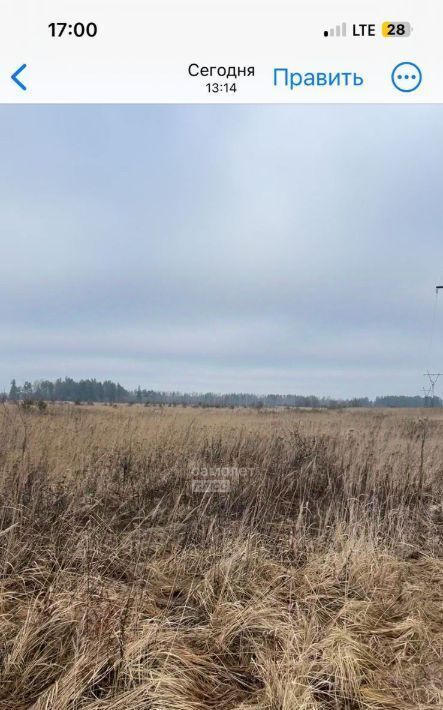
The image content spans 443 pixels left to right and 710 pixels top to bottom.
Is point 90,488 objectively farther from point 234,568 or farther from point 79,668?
point 79,668

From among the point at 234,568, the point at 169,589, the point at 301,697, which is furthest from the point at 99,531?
the point at 301,697

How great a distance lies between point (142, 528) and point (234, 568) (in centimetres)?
124

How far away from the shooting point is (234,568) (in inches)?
130

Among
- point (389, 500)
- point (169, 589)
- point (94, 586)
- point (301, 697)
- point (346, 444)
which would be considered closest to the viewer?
point (301, 697)

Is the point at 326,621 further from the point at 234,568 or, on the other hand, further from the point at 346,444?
the point at 346,444

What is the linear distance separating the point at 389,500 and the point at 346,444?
224 cm

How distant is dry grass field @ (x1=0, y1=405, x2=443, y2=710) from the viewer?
218cm

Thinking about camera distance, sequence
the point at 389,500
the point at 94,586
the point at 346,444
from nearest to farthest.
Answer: the point at 94,586
the point at 389,500
the point at 346,444

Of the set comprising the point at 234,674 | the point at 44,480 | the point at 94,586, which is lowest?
the point at 234,674

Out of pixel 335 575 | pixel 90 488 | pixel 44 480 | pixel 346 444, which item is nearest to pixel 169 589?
pixel 335 575

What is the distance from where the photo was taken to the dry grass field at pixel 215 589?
2180 millimetres

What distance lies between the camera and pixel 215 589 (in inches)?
122

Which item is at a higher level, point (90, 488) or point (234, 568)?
point (90, 488)

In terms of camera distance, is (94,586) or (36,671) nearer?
(36,671)
